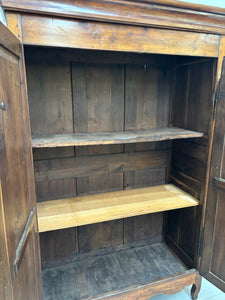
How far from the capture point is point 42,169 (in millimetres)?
1687

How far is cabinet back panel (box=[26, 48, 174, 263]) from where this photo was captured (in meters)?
1.59

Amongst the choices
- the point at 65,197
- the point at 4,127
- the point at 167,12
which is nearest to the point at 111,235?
the point at 65,197

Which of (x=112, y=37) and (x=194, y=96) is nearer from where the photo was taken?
(x=112, y=37)

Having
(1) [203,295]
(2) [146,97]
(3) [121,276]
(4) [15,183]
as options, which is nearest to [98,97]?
(2) [146,97]

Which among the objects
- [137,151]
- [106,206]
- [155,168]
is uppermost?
[137,151]

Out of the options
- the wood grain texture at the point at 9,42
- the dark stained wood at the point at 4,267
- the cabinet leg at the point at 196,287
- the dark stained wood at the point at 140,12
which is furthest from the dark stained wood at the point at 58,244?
the dark stained wood at the point at 140,12

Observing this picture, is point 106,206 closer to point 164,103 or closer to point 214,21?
point 164,103

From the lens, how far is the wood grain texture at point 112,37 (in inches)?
41.6

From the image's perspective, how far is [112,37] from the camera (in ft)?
3.87

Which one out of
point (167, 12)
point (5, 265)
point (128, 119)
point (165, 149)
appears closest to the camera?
point (5, 265)

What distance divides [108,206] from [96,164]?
1.23 ft

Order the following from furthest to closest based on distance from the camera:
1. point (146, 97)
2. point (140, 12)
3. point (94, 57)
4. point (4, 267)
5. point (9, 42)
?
point (146, 97) < point (94, 57) < point (140, 12) < point (9, 42) < point (4, 267)

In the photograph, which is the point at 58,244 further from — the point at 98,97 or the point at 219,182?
the point at 219,182

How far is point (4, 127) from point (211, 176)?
139 centimetres
